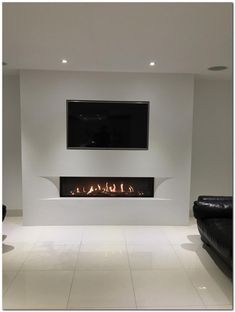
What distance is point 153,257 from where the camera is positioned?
11.4 feet

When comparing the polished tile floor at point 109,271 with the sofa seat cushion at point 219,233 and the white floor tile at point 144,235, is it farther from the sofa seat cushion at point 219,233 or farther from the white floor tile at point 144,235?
the sofa seat cushion at point 219,233

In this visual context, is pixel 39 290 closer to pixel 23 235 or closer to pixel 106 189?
pixel 23 235

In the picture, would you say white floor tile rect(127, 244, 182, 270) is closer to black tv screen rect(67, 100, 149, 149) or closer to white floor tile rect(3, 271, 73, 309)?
white floor tile rect(3, 271, 73, 309)

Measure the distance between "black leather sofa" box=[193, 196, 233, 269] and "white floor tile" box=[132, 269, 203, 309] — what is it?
1.62 ft

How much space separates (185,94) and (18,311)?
149 inches

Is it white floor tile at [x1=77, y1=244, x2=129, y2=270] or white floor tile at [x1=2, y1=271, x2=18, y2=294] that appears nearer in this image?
white floor tile at [x1=2, y1=271, x2=18, y2=294]

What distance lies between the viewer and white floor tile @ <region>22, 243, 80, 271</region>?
319 centimetres

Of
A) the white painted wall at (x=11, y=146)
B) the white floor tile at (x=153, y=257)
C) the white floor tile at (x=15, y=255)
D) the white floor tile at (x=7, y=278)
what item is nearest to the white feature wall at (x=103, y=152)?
the white painted wall at (x=11, y=146)

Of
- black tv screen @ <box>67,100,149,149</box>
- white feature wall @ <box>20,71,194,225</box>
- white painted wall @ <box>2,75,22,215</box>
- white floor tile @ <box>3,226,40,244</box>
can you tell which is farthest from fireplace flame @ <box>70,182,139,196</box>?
white painted wall @ <box>2,75,22,215</box>

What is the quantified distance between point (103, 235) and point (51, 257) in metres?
1.03

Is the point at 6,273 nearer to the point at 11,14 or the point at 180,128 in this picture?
the point at 11,14

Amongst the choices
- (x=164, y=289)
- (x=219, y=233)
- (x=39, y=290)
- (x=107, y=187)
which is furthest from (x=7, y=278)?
(x=107, y=187)

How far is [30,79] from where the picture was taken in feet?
14.9

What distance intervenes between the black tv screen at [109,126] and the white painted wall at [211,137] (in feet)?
3.76
